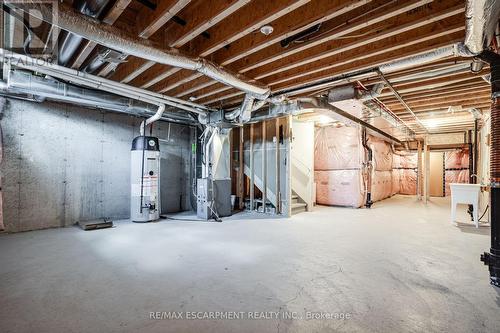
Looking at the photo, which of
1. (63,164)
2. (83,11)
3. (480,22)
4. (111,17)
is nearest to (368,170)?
(480,22)

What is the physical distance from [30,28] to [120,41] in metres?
1.25

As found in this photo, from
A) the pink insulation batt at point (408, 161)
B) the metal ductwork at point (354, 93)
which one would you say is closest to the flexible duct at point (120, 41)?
the metal ductwork at point (354, 93)

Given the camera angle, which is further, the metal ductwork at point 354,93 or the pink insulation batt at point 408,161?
the pink insulation batt at point 408,161

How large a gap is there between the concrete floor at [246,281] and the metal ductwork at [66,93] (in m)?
2.18

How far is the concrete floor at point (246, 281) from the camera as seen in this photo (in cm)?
164

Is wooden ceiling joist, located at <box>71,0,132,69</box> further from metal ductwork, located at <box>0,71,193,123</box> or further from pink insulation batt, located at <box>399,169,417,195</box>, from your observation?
pink insulation batt, located at <box>399,169,417,195</box>

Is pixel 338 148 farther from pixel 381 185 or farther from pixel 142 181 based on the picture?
pixel 142 181

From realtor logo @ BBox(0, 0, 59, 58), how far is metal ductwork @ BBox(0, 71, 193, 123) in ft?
2.22

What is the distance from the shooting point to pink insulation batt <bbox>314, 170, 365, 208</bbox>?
278 inches

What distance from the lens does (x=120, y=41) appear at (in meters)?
2.30

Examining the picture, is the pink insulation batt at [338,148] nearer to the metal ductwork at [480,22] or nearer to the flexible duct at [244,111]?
the flexible duct at [244,111]

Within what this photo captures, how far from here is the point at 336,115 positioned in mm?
5047

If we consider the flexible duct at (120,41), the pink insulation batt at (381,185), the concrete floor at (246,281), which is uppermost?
the flexible duct at (120,41)

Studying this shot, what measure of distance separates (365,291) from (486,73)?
3.57 meters
